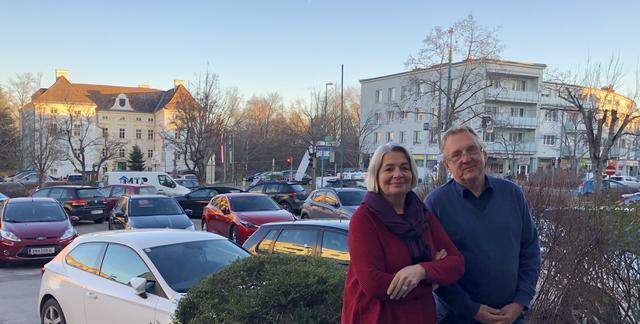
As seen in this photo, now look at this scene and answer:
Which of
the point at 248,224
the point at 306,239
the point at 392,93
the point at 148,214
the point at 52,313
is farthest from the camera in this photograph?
the point at 392,93

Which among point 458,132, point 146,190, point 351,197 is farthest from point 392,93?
point 458,132

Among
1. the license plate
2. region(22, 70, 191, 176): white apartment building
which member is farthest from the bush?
region(22, 70, 191, 176): white apartment building

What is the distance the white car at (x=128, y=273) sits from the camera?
4.84m

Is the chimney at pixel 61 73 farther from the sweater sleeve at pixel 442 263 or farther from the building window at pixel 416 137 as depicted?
the sweater sleeve at pixel 442 263

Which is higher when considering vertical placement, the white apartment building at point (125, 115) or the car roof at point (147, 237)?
the white apartment building at point (125, 115)

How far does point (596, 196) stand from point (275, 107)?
93813 millimetres

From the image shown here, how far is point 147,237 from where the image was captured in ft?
18.7

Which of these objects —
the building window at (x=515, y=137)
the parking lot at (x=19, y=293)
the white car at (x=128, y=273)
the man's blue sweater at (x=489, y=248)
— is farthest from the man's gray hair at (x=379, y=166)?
the building window at (x=515, y=137)

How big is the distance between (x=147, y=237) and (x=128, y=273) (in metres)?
0.54

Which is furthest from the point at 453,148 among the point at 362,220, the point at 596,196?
the point at 596,196

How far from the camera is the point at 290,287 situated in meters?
3.20

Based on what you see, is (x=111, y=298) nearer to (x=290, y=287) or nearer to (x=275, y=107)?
(x=290, y=287)

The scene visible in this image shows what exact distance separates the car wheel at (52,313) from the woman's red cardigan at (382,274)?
15.4 ft

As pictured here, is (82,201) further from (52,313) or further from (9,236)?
(52,313)
